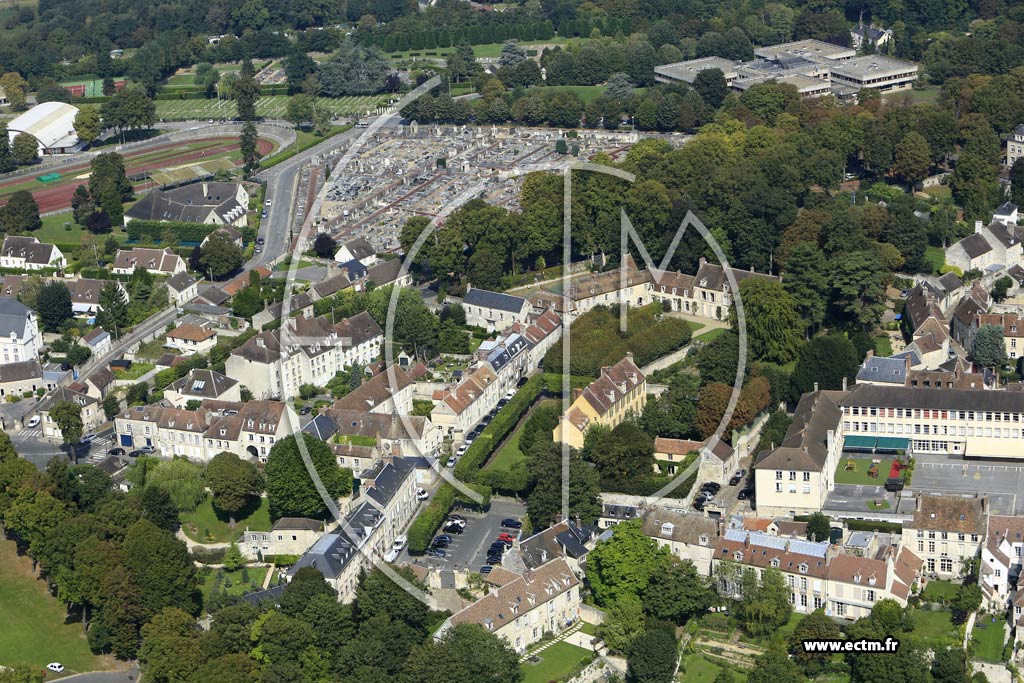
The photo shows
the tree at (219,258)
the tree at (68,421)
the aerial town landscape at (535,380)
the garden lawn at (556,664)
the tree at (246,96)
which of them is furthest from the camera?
the tree at (246,96)

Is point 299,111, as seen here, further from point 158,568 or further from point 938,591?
point 938,591

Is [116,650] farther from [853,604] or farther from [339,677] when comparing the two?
[853,604]

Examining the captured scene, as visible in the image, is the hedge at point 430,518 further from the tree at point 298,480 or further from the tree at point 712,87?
the tree at point 712,87

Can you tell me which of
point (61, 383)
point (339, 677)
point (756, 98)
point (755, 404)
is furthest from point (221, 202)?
point (339, 677)

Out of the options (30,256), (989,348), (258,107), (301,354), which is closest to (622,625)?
(301,354)

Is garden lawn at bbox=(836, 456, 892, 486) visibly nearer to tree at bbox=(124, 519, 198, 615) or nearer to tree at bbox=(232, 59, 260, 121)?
tree at bbox=(124, 519, 198, 615)

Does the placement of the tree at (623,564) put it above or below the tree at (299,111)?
above

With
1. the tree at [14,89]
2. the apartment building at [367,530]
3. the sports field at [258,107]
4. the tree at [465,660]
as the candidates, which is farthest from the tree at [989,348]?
the tree at [14,89]
